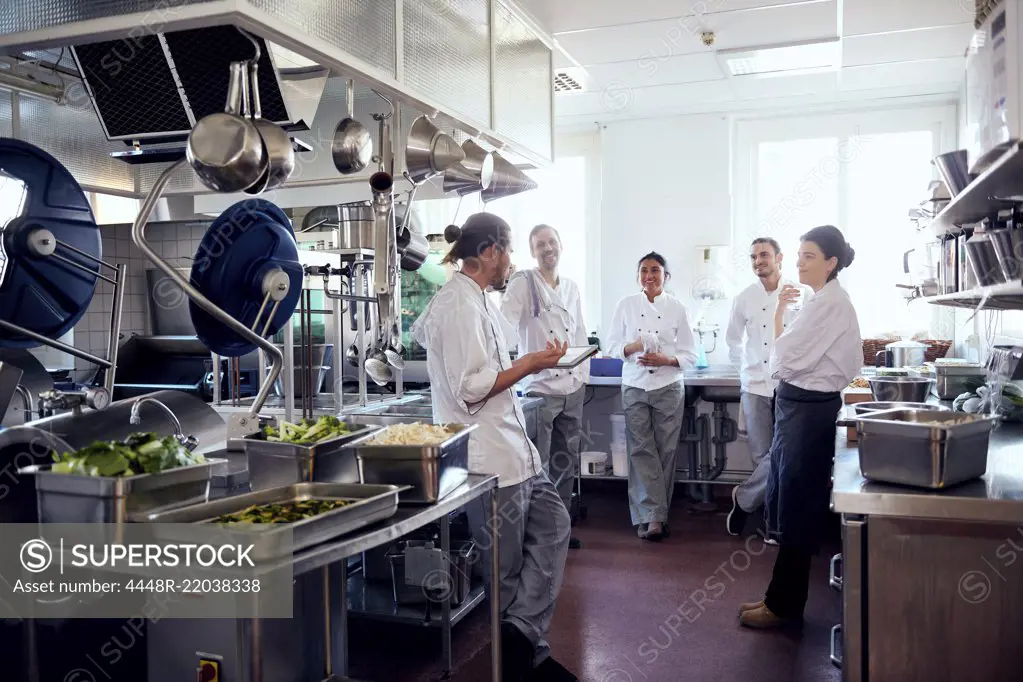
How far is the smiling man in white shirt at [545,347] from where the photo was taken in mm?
4730

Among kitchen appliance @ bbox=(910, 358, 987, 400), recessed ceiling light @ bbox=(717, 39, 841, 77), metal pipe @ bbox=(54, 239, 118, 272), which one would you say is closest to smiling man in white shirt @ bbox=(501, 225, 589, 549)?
recessed ceiling light @ bbox=(717, 39, 841, 77)

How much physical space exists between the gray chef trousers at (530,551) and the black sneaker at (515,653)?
26mm

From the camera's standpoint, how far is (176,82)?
2.68 m

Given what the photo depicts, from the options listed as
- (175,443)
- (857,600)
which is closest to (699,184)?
(857,600)

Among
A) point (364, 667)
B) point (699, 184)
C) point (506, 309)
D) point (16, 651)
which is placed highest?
point (699, 184)

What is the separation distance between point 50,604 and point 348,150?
64.2 inches

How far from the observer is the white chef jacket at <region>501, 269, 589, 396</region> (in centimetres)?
474

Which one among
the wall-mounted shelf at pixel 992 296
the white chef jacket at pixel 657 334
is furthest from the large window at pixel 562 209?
the wall-mounted shelf at pixel 992 296

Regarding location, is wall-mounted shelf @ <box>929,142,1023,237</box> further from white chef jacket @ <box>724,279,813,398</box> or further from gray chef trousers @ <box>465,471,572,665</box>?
gray chef trousers @ <box>465,471,572,665</box>

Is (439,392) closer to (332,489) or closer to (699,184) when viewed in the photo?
(332,489)

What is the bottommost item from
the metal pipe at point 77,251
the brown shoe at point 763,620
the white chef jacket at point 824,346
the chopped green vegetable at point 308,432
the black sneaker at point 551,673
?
the brown shoe at point 763,620

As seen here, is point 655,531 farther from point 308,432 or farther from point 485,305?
point 308,432

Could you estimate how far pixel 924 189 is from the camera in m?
6.04

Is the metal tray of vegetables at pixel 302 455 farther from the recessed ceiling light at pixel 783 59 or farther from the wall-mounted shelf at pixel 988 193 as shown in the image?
the recessed ceiling light at pixel 783 59
